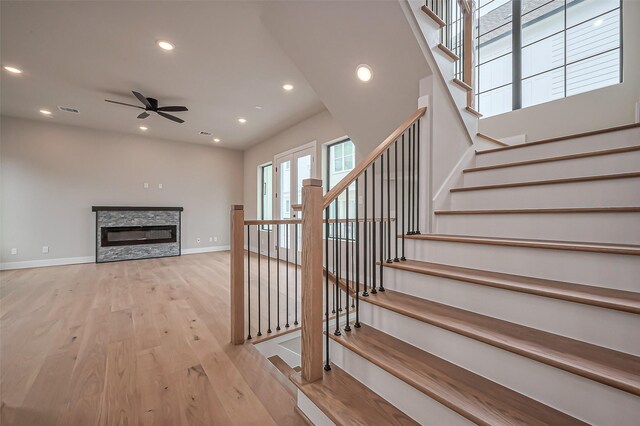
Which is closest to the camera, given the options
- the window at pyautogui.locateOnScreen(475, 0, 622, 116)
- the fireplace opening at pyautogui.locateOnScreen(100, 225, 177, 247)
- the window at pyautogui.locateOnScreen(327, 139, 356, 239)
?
the window at pyautogui.locateOnScreen(475, 0, 622, 116)

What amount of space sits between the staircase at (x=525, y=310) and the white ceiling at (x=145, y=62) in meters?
2.66

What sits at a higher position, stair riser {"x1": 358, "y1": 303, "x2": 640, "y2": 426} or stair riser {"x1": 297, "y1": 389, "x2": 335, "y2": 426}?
stair riser {"x1": 358, "y1": 303, "x2": 640, "y2": 426}

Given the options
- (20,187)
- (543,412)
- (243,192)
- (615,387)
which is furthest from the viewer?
(243,192)

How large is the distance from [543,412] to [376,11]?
8.28 ft

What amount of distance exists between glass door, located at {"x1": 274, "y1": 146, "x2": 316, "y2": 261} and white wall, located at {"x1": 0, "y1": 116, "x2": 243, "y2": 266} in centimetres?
226

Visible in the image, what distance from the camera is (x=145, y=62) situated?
3180 mm

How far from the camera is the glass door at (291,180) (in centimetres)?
503

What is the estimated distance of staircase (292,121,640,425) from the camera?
92 centimetres

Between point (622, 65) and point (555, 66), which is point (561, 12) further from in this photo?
point (622, 65)

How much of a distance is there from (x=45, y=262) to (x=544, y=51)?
28.4 feet

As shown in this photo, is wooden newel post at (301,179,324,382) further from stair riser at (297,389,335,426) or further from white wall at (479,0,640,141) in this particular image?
white wall at (479,0,640,141)

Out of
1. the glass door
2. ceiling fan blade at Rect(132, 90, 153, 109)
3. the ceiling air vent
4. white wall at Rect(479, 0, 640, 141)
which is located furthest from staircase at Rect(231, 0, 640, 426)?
the ceiling air vent

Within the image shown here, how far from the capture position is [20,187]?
4.93 meters

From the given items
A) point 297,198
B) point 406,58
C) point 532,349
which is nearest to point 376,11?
point 406,58
